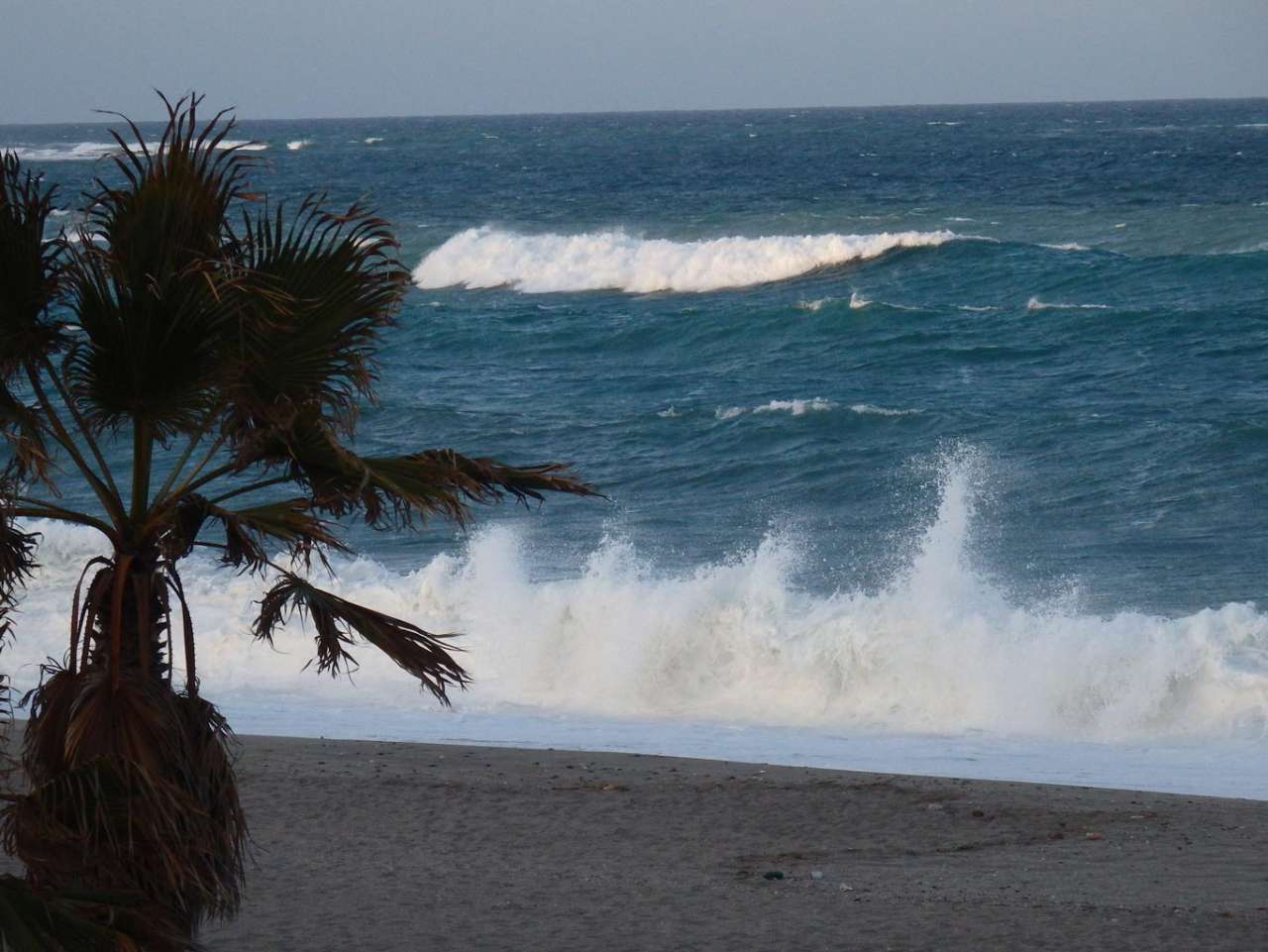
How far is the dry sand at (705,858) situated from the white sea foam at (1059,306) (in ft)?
63.2

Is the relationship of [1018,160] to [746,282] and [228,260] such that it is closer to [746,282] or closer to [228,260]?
[746,282]

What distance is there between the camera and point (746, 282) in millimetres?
34656

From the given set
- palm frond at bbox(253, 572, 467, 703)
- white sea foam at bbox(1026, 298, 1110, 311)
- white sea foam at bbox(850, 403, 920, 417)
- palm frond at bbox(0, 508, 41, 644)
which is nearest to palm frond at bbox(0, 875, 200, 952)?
palm frond at bbox(253, 572, 467, 703)

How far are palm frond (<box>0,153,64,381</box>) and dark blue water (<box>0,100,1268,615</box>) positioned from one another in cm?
67

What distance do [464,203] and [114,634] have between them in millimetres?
53552

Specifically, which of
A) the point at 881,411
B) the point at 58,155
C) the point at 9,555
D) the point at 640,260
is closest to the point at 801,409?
the point at 881,411

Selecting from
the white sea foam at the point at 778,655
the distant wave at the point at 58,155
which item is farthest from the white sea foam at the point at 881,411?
the distant wave at the point at 58,155

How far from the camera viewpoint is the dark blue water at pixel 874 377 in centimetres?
1537

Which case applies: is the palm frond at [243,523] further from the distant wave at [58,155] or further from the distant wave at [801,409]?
the distant wave at [58,155]

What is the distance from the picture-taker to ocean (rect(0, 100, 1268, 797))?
35.6ft

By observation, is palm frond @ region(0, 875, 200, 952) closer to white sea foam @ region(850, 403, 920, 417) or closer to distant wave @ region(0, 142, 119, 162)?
white sea foam @ region(850, 403, 920, 417)

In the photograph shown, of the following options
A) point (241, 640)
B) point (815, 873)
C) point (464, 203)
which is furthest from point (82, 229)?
point (464, 203)

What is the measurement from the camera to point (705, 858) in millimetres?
7215

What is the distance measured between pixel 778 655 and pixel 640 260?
2563 cm
